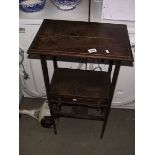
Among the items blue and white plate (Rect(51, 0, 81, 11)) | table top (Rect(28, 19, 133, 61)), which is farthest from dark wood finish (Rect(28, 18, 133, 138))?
blue and white plate (Rect(51, 0, 81, 11))

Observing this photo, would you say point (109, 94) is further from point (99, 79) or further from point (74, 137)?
point (74, 137)

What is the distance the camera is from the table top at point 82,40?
4.09ft

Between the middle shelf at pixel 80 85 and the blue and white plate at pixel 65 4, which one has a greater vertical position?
the blue and white plate at pixel 65 4

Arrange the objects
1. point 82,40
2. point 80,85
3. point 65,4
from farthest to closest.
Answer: point 65,4, point 80,85, point 82,40

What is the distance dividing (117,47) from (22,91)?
3.60 feet

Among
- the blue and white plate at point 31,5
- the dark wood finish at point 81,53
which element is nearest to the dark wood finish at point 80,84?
the dark wood finish at point 81,53

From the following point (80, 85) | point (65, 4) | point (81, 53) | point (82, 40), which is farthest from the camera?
point (65, 4)

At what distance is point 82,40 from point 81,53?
0.44 ft

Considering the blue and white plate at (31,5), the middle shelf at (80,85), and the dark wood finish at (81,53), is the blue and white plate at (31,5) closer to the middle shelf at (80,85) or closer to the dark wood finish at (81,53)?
the dark wood finish at (81,53)

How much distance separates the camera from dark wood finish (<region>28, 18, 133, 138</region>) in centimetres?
126

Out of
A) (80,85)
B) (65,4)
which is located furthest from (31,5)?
(80,85)

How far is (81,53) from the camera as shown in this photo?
124 cm

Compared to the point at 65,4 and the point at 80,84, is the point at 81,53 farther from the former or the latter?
the point at 65,4

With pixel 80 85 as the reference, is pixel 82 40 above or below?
above
